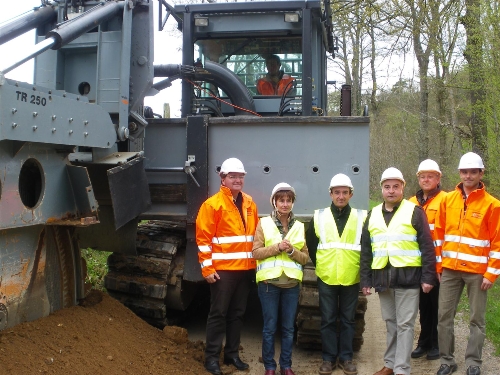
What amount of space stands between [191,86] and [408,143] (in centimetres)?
1982

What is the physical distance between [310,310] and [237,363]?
803 millimetres

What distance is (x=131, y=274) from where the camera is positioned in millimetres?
5707

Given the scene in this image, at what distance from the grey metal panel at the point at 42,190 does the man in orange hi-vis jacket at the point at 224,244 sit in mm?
1095

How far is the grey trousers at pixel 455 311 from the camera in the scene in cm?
486

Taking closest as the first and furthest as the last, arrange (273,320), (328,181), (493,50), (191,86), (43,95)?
1. (43,95)
2. (273,320)
3. (328,181)
4. (191,86)
5. (493,50)

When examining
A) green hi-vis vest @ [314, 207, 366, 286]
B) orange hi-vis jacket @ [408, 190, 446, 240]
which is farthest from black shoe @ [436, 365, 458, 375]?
orange hi-vis jacket @ [408, 190, 446, 240]

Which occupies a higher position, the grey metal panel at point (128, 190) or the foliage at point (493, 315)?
the grey metal panel at point (128, 190)

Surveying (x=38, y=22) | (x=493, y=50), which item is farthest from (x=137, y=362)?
(x=493, y=50)

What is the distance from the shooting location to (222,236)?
16.5 feet

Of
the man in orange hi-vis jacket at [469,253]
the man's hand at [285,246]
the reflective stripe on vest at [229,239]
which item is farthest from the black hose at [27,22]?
the man in orange hi-vis jacket at [469,253]

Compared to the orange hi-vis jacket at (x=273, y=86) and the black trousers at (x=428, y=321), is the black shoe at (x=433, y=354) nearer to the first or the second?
the black trousers at (x=428, y=321)

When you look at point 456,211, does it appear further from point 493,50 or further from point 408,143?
point 408,143

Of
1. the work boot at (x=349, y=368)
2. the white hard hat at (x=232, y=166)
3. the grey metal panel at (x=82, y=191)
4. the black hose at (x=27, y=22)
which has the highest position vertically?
the black hose at (x=27, y=22)

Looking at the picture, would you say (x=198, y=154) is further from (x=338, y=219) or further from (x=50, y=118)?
(x=50, y=118)
